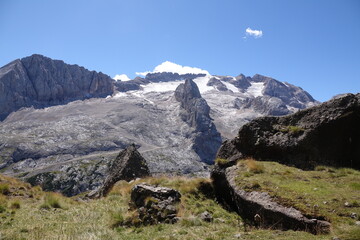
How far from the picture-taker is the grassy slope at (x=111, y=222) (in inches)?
481

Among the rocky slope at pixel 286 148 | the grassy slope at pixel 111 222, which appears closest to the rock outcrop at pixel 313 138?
the rocky slope at pixel 286 148

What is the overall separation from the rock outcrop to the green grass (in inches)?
63.3

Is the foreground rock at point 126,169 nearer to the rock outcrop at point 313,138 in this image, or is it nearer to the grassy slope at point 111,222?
the grassy slope at point 111,222

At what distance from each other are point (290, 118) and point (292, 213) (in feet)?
40.0

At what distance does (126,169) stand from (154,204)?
51.6 ft

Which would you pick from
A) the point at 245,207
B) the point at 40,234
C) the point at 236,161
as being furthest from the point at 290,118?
the point at 40,234

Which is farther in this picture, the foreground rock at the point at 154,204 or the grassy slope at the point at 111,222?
the foreground rock at the point at 154,204

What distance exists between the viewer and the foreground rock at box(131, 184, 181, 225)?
15.3 metres

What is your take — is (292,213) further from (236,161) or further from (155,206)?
(236,161)

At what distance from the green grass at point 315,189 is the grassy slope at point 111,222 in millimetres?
989

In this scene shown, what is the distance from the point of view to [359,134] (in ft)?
62.2

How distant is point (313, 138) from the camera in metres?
19.8

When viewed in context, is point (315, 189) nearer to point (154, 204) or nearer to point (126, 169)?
point (154, 204)

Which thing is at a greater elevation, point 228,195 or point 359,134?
point 359,134
